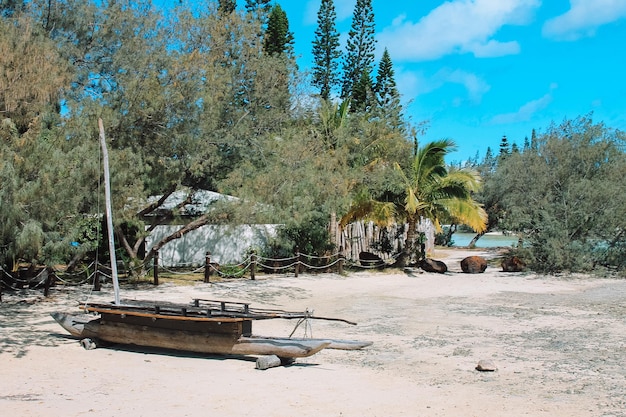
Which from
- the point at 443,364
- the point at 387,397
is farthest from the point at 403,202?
the point at 387,397

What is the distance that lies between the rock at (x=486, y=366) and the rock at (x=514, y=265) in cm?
Result: 1580

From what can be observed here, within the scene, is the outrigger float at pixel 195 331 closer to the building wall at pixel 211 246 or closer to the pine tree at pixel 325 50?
the building wall at pixel 211 246

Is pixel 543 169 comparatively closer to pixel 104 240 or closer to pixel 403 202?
pixel 403 202

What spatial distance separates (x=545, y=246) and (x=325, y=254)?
8.17 meters

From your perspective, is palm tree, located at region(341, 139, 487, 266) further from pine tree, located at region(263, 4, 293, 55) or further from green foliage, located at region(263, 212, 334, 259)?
pine tree, located at region(263, 4, 293, 55)

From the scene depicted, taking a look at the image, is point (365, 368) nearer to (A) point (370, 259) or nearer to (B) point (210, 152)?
(B) point (210, 152)

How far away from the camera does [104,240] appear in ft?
62.7

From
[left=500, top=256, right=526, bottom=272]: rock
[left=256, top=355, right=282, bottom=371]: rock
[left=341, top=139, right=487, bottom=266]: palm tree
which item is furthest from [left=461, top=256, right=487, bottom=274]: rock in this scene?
[left=256, top=355, right=282, bottom=371]: rock

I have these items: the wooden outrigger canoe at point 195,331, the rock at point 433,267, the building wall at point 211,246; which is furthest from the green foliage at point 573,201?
the wooden outrigger canoe at point 195,331

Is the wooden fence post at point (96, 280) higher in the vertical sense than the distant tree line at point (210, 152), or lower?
lower

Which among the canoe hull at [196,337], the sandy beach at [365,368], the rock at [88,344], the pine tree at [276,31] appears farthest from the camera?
the pine tree at [276,31]

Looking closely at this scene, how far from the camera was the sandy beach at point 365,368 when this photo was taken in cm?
666

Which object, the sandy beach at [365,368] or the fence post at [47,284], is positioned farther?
the fence post at [47,284]

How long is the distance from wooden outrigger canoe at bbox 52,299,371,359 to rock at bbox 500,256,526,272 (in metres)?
16.1
